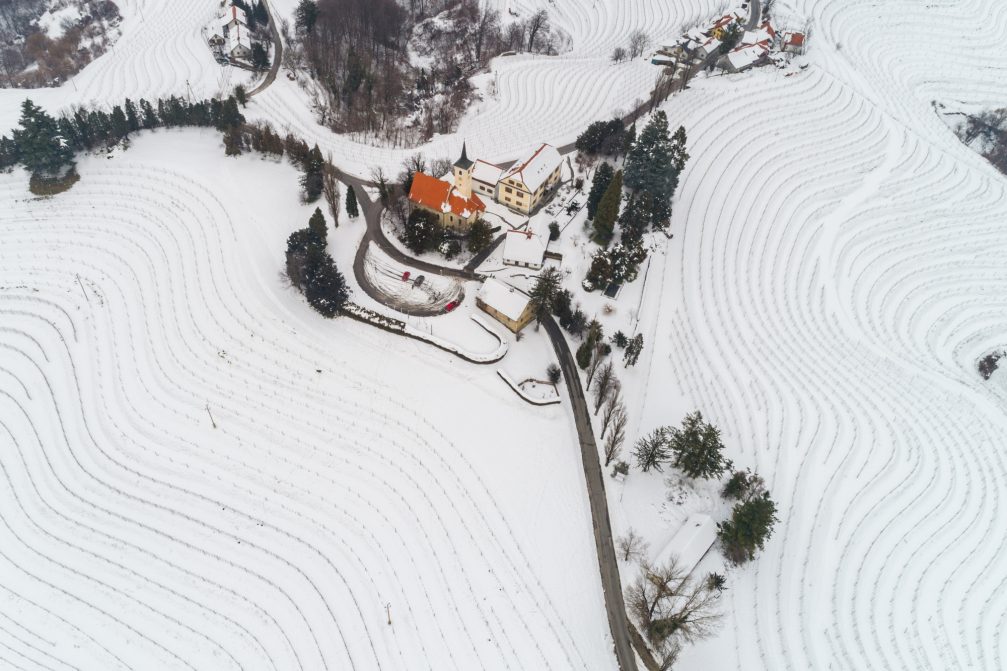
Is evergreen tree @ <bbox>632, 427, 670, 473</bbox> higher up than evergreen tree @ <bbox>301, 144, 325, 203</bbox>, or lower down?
lower down

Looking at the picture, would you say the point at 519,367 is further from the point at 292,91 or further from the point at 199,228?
the point at 292,91

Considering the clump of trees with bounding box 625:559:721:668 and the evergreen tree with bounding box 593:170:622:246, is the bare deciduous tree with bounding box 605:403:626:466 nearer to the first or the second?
the clump of trees with bounding box 625:559:721:668

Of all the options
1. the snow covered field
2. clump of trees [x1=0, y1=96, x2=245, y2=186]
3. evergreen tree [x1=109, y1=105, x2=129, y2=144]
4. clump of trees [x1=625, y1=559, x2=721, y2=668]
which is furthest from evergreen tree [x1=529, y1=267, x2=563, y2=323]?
evergreen tree [x1=109, y1=105, x2=129, y2=144]

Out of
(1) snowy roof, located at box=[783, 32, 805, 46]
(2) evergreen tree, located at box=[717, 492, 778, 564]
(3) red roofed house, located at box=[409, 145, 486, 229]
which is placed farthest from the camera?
(1) snowy roof, located at box=[783, 32, 805, 46]

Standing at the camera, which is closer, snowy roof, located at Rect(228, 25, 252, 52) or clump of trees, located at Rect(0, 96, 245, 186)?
clump of trees, located at Rect(0, 96, 245, 186)

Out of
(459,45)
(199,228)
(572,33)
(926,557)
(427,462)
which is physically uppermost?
(572,33)

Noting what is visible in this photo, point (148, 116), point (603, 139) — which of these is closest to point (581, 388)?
point (603, 139)

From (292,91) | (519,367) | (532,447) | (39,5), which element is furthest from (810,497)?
(39,5)
